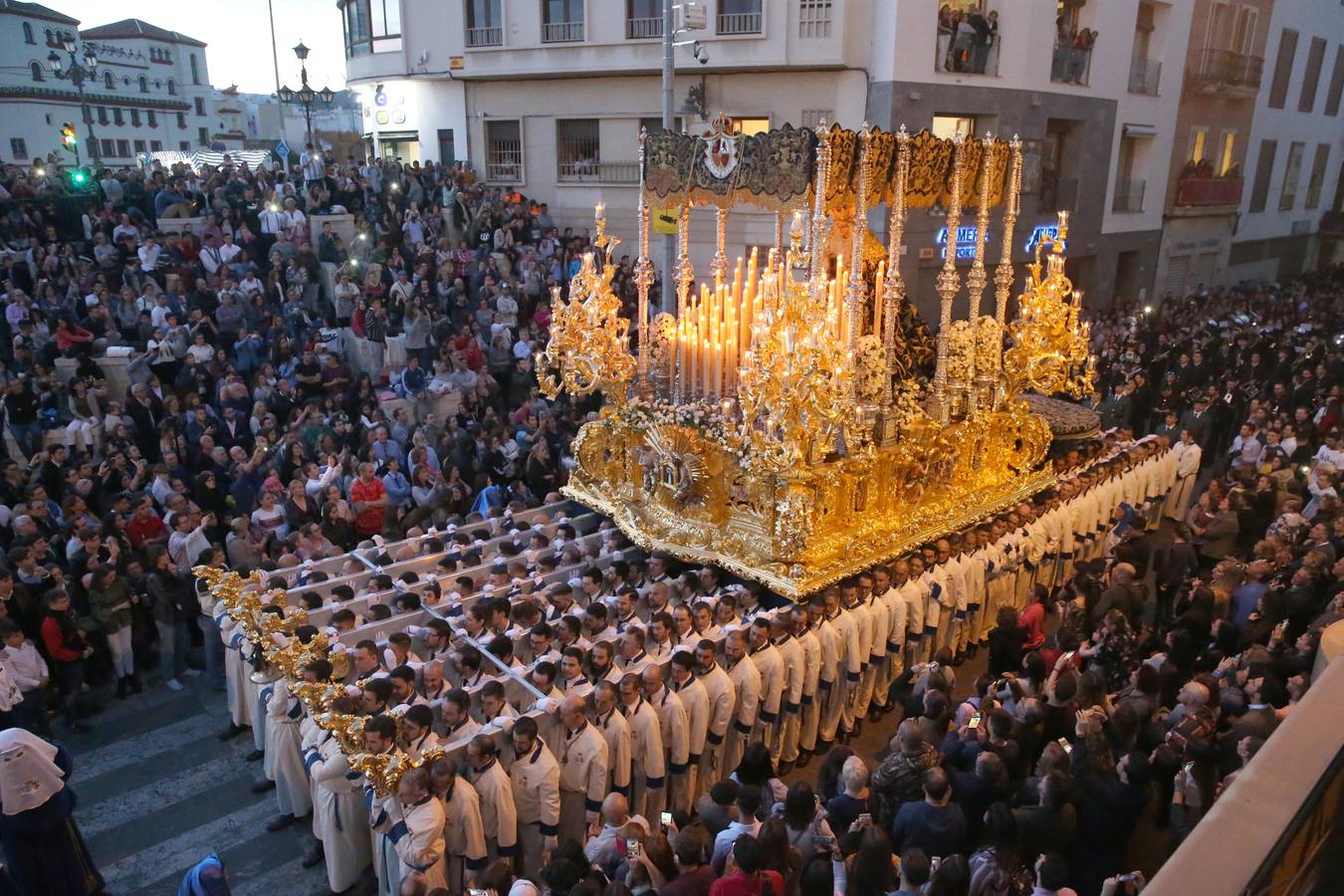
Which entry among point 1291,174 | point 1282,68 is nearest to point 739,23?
point 1282,68

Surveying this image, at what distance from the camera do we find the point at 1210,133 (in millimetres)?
26953

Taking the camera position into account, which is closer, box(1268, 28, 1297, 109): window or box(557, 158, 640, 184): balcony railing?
box(557, 158, 640, 184): balcony railing

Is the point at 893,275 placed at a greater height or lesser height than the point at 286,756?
greater

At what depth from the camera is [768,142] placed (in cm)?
866

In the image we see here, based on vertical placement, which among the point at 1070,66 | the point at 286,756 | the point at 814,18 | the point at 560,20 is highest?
the point at 560,20

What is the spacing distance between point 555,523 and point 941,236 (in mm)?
12479

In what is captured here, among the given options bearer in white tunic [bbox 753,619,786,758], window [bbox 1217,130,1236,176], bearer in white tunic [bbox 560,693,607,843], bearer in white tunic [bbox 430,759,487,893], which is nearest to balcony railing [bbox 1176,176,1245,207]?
window [bbox 1217,130,1236,176]

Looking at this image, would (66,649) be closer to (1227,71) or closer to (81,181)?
(81,181)

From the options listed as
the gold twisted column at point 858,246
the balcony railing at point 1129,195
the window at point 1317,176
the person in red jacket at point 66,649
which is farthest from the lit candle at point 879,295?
the window at point 1317,176

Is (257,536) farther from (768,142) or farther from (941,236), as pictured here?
(941,236)

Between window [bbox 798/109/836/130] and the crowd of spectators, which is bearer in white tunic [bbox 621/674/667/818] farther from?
window [bbox 798/109/836/130]

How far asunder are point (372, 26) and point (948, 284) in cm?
2093

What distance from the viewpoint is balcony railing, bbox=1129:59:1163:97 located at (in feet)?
78.0

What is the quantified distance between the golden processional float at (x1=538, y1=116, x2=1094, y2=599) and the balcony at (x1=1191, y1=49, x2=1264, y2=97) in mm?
19353
